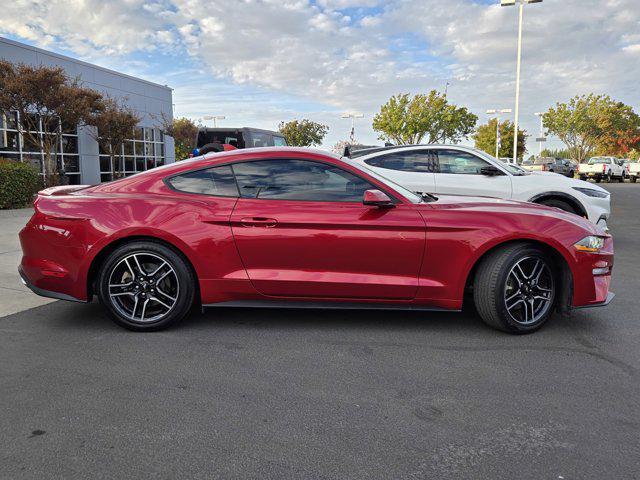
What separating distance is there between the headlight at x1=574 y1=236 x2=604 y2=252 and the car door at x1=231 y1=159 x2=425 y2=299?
1272 millimetres

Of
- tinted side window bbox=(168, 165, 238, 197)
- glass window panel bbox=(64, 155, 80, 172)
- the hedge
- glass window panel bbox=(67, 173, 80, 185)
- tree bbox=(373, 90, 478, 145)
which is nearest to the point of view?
tinted side window bbox=(168, 165, 238, 197)

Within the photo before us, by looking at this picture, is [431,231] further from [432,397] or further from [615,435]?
[615,435]

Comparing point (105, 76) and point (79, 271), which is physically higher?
point (105, 76)

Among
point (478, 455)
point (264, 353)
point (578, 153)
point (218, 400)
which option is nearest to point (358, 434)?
point (478, 455)

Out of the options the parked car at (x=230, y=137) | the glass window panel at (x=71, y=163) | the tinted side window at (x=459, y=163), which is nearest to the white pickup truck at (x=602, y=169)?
the parked car at (x=230, y=137)

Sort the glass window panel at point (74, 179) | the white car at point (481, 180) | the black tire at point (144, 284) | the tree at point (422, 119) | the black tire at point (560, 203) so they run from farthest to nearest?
1. the tree at point (422, 119)
2. the glass window panel at point (74, 179)
3. the black tire at point (560, 203)
4. the white car at point (481, 180)
5. the black tire at point (144, 284)

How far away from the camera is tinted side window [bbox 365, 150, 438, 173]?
8578mm

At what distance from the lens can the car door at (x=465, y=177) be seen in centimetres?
838

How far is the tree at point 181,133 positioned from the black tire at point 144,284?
17603 millimetres

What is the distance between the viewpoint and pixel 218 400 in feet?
9.97

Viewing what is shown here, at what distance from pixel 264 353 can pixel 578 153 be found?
63159mm

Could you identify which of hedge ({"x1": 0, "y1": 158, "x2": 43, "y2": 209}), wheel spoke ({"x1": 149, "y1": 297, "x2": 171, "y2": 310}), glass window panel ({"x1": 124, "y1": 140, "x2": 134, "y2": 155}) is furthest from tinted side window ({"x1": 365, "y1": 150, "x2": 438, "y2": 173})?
glass window panel ({"x1": 124, "y1": 140, "x2": 134, "y2": 155})

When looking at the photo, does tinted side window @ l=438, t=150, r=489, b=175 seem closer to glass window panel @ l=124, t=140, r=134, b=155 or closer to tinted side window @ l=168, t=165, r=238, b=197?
tinted side window @ l=168, t=165, r=238, b=197

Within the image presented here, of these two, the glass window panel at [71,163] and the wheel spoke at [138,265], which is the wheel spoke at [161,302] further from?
the glass window panel at [71,163]
